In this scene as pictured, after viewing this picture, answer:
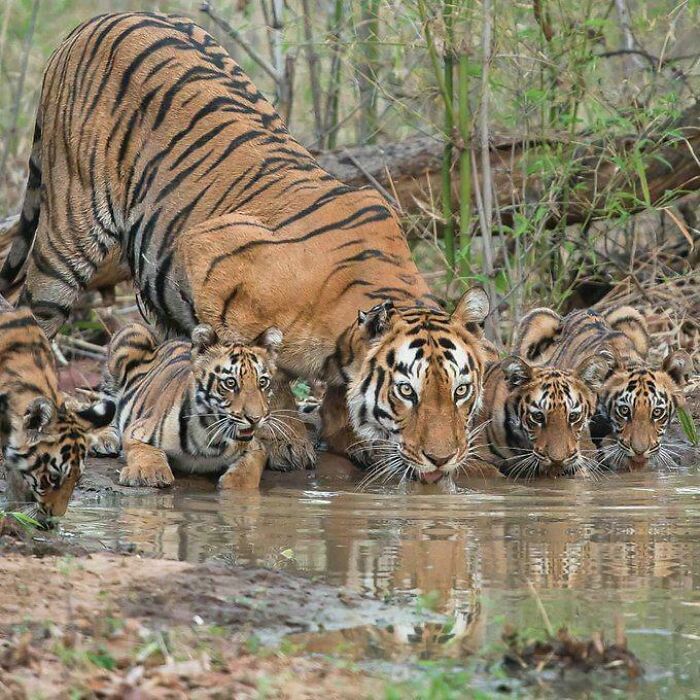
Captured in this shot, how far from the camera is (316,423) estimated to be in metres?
7.87

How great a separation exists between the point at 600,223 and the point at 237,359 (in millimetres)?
4277

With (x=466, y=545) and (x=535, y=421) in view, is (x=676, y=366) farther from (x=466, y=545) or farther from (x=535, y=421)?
(x=466, y=545)

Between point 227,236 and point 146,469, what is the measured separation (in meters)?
1.23

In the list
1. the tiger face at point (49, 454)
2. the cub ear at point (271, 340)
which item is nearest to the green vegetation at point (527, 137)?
the cub ear at point (271, 340)

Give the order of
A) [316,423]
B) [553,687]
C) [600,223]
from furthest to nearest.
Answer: [600,223] → [316,423] → [553,687]

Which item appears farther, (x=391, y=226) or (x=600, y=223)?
(x=600, y=223)

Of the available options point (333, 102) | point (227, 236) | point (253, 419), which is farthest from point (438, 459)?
point (333, 102)

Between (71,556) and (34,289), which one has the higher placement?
(34,289)

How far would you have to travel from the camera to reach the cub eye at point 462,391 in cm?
653

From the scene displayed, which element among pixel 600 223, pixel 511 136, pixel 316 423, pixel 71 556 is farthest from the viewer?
pixel 600 223

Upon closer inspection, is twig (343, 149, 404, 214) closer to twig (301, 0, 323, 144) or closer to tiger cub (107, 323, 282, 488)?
twig (301, 0, 323, 144)

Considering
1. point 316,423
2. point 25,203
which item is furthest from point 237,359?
point 25,203

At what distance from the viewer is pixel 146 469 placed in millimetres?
6594

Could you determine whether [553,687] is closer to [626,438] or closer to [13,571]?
[13,571]
